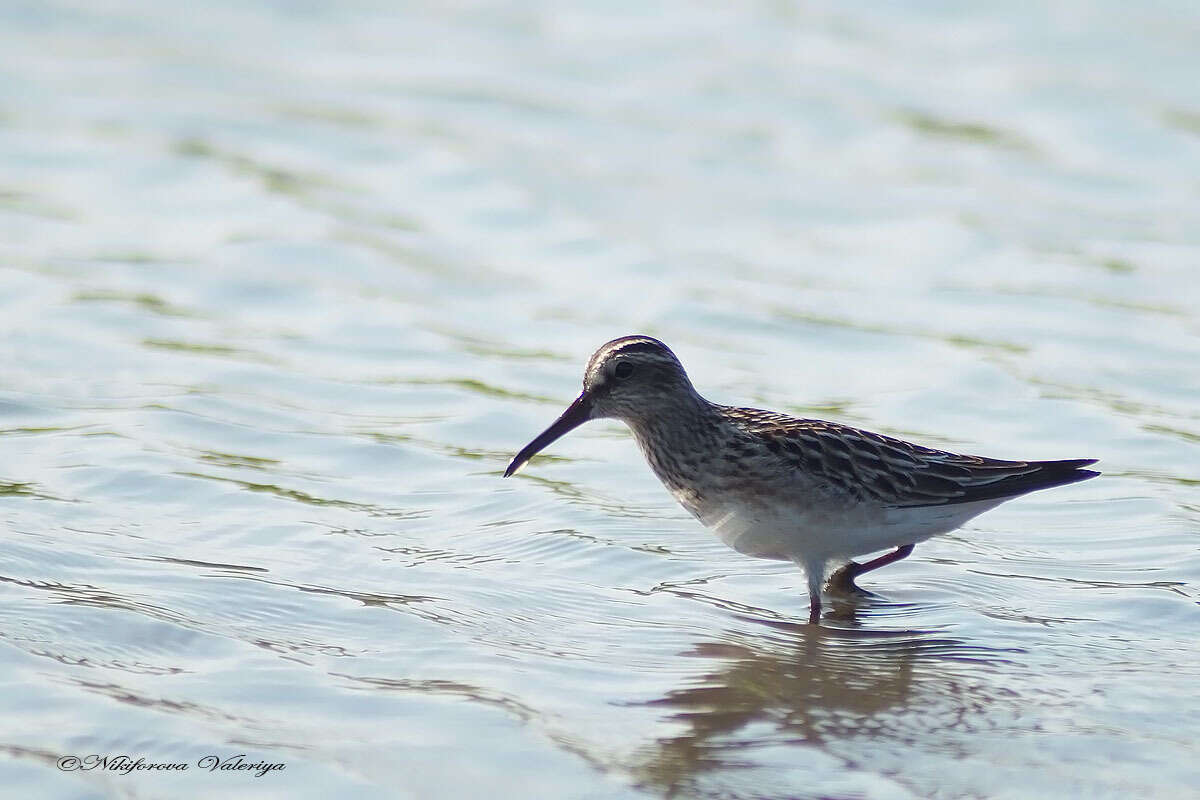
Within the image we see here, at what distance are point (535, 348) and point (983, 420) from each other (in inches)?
123

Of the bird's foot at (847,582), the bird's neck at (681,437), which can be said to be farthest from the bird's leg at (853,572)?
the bird's neck at (681,437)

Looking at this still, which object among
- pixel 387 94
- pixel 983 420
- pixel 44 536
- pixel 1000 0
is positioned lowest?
pixel 44 536

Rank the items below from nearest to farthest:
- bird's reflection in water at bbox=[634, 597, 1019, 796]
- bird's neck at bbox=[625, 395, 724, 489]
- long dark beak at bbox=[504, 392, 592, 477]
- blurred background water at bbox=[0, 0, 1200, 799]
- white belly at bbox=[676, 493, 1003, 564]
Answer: bird's reflection in water at bbox=[634, 597, 1019, 796]
blurred background water at bbox=[0, 0, 1200, 799]
white belly at bbox=[676, 493, 1003, 564]
bird's neck at bbox=[625, 395, 724, 489]
long dark beak at bbox=[504, 392, 592, 477]

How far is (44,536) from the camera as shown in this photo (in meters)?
8.23

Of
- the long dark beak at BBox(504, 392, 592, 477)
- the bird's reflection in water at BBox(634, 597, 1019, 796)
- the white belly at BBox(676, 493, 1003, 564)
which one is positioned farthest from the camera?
the long dark beak at BBox(504, 392, 592, 477)

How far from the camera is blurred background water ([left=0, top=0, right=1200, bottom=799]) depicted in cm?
655

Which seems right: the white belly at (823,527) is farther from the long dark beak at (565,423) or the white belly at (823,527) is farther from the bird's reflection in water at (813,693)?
the long dark beak at (565,423)

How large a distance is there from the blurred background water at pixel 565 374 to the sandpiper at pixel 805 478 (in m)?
0.34

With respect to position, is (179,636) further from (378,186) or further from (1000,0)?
(1000,0)

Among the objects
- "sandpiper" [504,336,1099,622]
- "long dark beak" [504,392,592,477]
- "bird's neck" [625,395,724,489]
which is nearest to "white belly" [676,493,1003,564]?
"sandpiper" [504,336,1099,622]

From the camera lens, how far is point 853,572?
28.0 ft

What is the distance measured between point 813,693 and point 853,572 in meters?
1.61

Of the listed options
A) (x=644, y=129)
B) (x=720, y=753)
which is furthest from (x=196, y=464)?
(x=644, y=129)

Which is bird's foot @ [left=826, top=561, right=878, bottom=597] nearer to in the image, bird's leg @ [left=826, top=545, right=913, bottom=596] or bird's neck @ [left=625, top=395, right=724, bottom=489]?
bird's leg @ [left=826, top=545, right=913, bottom=596]
